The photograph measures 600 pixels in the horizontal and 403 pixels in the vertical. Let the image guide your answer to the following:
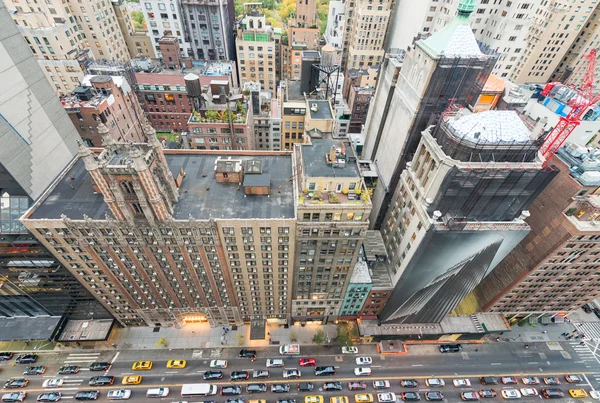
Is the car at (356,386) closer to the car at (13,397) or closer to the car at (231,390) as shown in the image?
the car at (231,390)

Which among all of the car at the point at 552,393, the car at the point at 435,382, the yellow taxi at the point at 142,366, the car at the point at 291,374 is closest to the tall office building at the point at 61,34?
the yellow taxi at the point at 142,366

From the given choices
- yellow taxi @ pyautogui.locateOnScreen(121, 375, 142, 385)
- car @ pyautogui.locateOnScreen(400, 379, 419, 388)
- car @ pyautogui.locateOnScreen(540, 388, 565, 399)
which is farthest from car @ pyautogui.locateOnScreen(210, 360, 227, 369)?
car @ pyautogui.locateOnScreen(540, 388, 565, 399)

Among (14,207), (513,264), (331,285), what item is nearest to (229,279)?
(331,285)

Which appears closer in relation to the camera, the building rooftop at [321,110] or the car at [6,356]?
the building rooftop at [321,110]

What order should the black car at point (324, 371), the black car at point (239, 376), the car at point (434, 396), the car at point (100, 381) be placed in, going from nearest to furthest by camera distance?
the car at point (100, 381)
the car at point (434, 396)
the black car at point (239, 376)
the black car at point (324, 371)

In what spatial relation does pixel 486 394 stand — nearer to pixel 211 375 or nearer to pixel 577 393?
pixel 577 393

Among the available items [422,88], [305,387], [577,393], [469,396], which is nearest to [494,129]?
Result: [422,88]
